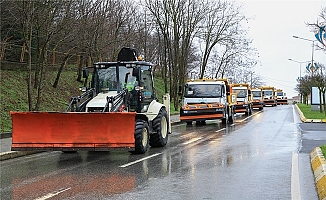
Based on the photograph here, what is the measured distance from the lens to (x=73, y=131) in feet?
39.8

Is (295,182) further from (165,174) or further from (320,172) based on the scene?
(165,174)

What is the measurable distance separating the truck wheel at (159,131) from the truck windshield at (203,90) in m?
10.7

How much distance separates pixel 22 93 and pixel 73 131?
14.9 metres

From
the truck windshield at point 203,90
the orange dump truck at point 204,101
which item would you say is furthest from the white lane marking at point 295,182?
the truck windshield at point 203,90

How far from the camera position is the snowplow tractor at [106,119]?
1203 cm

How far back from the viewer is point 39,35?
20469 mm

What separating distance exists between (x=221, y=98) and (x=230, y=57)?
2904 centimetres

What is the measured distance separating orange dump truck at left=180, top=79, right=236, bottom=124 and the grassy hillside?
5.07 metres

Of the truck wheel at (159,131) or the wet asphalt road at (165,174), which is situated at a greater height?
the truck wheel at (159,131)

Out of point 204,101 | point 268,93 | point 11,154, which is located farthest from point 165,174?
point 268,93

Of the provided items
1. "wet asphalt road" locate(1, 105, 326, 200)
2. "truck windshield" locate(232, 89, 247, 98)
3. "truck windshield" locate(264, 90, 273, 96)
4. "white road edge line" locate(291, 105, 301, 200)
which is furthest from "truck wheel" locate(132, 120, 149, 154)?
"truck windshield" locate(264, 90, 273, 96)

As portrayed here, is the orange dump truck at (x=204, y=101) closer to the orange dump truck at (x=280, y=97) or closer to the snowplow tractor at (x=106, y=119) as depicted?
the snowplow tractor at (x=106, y=119)

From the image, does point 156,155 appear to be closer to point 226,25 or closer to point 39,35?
point 39,35

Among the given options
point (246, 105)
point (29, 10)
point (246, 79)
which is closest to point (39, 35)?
point (29, 10)
